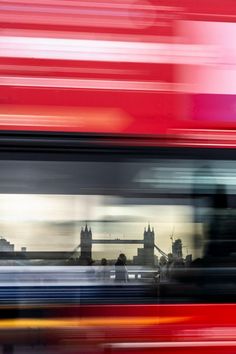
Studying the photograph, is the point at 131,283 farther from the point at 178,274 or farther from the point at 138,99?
the point at 138,99

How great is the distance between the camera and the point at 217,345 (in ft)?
10.4

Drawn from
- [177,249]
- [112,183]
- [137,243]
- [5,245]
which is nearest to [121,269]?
[137,243]

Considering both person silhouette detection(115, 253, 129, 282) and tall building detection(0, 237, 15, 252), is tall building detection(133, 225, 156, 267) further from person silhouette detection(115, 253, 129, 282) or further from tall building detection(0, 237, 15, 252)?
tall building detection(0, 237, 15, 252)

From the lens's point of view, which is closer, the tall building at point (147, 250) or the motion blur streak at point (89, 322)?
the motion blur streak at point (89, 322)

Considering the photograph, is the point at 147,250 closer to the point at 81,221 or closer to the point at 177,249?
the point at 177,249

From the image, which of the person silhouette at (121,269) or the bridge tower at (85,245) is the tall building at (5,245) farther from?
the person silhouette at (121,269)

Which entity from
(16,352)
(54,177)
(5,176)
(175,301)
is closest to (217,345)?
(175,301)

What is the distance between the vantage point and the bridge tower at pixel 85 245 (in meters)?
3.11

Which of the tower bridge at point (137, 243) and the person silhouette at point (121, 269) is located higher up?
the tower bridge at point (137, 243)

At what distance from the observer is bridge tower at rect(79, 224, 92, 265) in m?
3.11

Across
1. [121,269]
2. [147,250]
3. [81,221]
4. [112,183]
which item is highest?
[112,183]

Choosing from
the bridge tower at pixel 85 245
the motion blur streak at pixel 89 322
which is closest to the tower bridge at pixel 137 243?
the bridge tower at pixel 85 245

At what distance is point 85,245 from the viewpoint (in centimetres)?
311

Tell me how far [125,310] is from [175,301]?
0.29m
